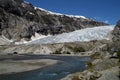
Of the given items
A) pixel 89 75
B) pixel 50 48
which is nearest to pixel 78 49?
pixel 50 48

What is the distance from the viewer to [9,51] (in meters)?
196

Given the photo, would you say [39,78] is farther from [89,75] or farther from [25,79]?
[89,75]

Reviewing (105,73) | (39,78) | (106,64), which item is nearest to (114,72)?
(105,73)

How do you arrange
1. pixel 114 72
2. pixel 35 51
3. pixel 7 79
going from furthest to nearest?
pixel 35 51 < pixel 7 79 < pixel 114 72

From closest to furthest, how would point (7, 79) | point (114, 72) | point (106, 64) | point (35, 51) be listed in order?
point (114, 72), point (106, 64), point (7, 79), point (35, 51)

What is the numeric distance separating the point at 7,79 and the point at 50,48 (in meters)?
150

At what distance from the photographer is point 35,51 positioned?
7520 inches

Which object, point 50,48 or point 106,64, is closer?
point 106,64

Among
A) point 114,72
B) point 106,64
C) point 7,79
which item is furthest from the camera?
point 7,79

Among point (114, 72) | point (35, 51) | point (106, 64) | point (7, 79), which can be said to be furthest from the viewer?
point (35, 51)

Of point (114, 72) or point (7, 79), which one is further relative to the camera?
point (7, 79)

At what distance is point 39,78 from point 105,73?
62.8 feet

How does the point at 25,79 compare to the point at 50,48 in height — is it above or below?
below

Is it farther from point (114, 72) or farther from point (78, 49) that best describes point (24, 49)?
point (114, 72)
